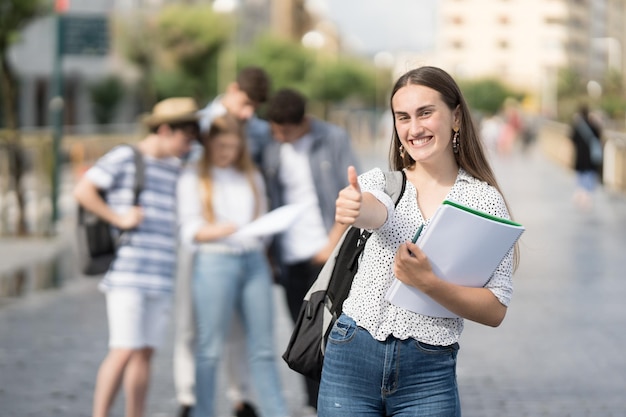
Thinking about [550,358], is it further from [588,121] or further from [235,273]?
[588,121]

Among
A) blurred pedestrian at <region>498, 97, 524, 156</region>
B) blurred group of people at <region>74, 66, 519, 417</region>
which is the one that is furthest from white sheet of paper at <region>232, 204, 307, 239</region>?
blurred pedestrian at <region>498, 97, 524, 156</region>

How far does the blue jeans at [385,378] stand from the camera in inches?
141

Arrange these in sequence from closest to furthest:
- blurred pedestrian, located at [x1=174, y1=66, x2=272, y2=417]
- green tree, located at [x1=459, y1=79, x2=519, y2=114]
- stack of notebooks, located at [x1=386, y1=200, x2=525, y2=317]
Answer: stack of notebooks, located at [x1=386, y1=200, x2=525, y2=317], blurred pedestrian, located at [x1=174, y1=66, x2=272, y2=417], green tree, located at [x1=459, y1=79, x2=519, y2=114]

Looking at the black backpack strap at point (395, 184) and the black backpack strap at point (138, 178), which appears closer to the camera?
the black backpack strap at point (395, 184)

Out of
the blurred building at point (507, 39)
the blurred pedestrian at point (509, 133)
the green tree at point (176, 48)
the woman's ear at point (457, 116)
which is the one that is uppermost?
the woman's ear at point (457, 116)

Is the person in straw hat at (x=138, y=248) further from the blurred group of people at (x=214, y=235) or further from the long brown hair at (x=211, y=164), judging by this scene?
the long brown hair at (x=211, y=164)

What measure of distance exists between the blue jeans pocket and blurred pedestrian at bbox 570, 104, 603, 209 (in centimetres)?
2056

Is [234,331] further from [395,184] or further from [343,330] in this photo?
[395,184]

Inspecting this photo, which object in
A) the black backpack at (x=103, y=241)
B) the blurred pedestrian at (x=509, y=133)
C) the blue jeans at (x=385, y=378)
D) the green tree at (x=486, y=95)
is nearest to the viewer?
the blue jeans at (x=385, y=378)

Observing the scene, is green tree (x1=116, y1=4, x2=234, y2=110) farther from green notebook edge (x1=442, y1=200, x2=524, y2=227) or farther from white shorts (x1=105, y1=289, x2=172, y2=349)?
green notebook edge (x1=442, y1=200, x2=524, y2=227)

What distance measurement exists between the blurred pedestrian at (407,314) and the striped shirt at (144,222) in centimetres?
247

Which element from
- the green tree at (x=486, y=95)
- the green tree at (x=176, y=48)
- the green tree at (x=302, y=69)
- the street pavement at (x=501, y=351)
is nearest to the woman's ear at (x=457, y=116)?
the street pavement at (x=501, y=351)

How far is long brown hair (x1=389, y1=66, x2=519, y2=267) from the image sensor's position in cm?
361

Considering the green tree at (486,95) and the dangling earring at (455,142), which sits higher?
the dangling earring at (455,142)
